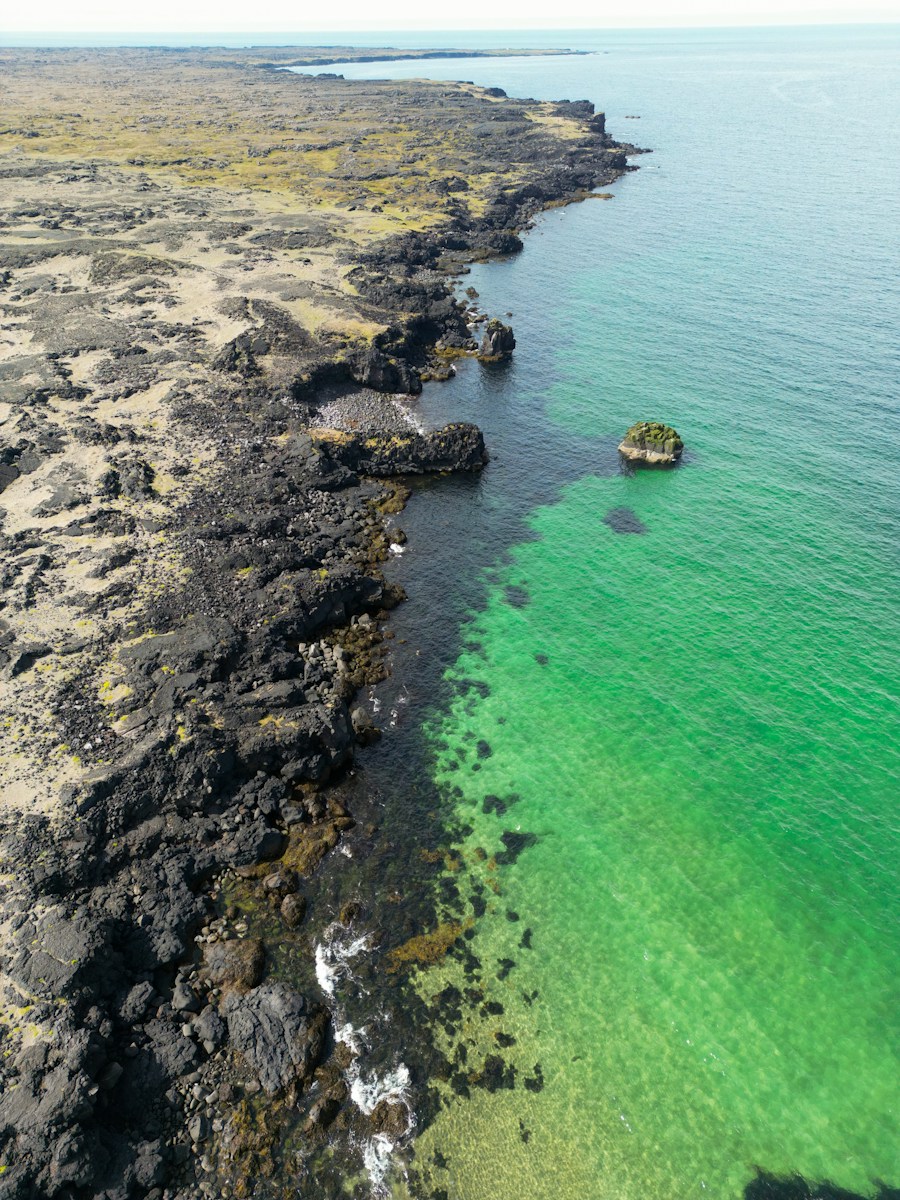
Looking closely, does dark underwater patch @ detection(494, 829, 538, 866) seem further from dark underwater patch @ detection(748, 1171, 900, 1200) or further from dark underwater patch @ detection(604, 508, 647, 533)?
dark underwater patch @ detection(604, 508, 647, 533)

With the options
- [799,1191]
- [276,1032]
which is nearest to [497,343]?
[276,1032]

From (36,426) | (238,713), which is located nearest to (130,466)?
(36,426)

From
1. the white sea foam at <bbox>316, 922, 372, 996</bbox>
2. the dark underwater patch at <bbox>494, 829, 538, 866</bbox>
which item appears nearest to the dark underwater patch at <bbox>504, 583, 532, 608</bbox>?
the dark underwater patch at <bbox>494, 829, 538, 866</bbox>

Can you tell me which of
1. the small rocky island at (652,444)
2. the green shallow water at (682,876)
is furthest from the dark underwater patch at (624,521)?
the small rocky island at (652,444)

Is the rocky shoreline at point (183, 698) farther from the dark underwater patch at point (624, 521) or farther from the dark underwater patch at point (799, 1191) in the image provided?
the dark underwater patch at point (624, 521)

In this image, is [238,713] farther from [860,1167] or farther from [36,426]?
[36,426]
